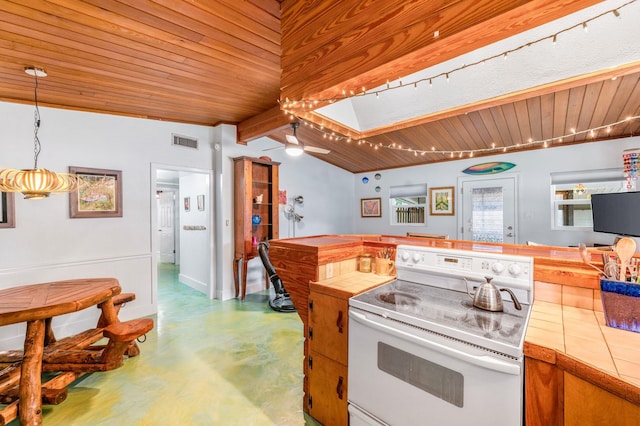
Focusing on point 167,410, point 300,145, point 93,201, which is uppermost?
point 300,145

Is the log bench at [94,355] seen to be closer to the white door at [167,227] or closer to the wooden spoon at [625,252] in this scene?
the wooden spoon at [625,252]

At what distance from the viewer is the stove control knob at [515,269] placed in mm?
1403

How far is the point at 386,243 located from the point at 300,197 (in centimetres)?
379

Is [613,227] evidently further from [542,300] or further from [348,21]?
[348,21]

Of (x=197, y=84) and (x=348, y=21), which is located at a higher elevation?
(x=197, y=84)

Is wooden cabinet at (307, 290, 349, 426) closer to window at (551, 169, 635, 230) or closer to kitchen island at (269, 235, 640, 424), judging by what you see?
kitchen island at (269, 235, 640, 424)

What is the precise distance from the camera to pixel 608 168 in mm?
4078

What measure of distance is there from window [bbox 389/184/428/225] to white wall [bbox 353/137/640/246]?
0.16m

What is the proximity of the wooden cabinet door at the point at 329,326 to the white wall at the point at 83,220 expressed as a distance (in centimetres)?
297

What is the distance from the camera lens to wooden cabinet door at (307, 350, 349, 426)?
1603 millimetres

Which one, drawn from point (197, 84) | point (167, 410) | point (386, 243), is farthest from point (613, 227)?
point (197, 84)

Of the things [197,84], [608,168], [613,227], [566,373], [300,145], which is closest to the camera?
[566,373]

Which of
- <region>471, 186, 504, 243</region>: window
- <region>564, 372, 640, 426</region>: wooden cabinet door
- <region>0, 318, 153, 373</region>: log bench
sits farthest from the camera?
<region>471, 186, 504, 243</region>: window

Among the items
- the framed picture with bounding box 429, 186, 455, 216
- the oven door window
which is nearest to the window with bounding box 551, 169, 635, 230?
the framed picture with bounding box 429, 186, 455, 216
